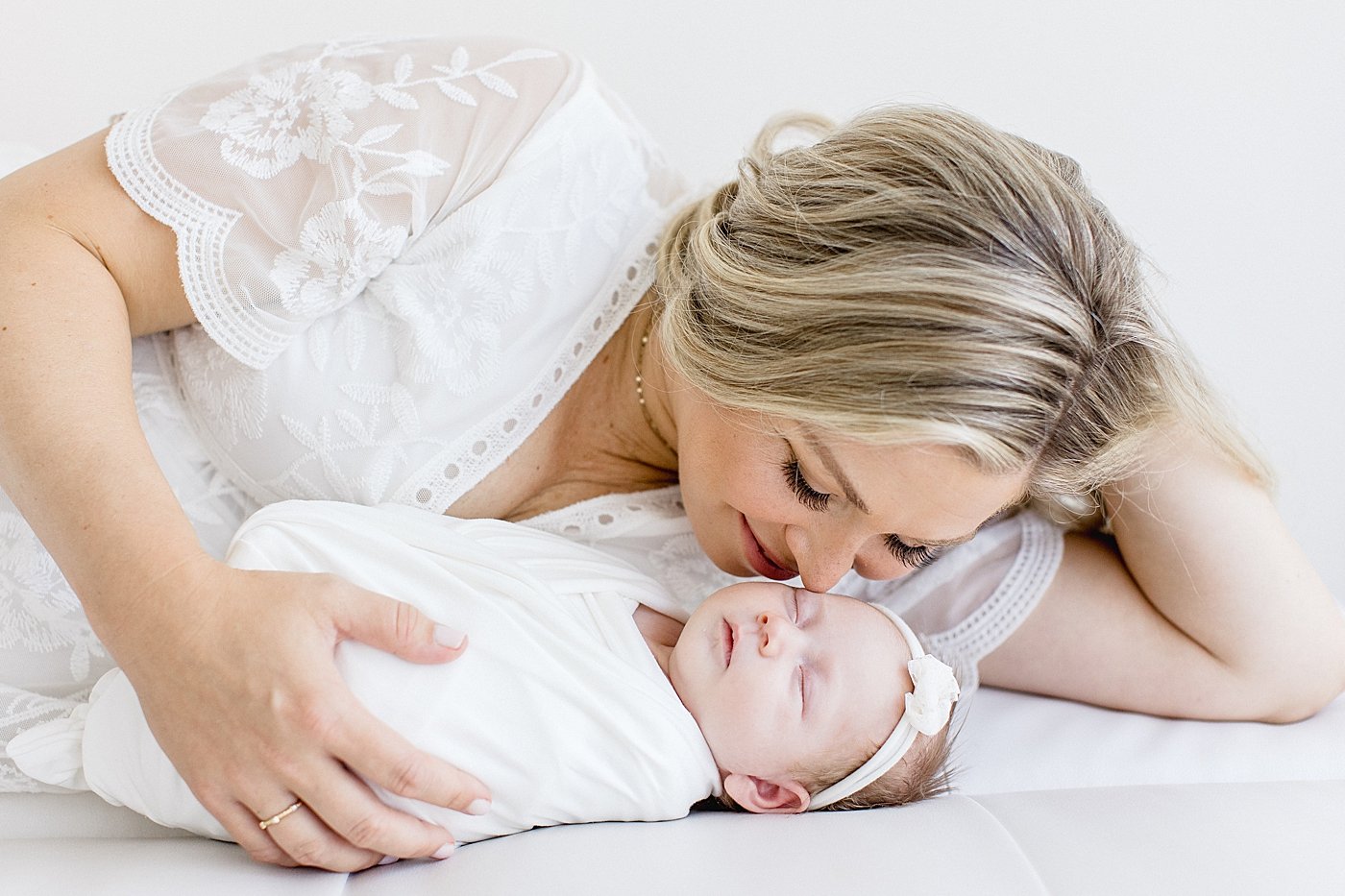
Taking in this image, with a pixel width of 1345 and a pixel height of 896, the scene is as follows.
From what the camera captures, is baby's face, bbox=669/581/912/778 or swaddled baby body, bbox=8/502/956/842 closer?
swaddled baby body, bbox=8/502/956/842

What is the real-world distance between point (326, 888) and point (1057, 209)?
1.11 metres

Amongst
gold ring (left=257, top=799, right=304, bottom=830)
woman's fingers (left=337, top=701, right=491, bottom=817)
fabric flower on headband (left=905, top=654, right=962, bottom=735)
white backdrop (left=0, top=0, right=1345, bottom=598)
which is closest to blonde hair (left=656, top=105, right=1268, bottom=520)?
fabric flower on headband (left=905, top=654, right=962, bottom=735)

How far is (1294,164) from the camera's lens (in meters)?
2.18

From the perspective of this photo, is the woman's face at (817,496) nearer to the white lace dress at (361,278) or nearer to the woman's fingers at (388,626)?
the white lace dress at (361,278)

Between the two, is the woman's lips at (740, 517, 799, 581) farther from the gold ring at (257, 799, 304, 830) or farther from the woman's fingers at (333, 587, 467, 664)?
the gold ring at (257, 799, 304, 830)

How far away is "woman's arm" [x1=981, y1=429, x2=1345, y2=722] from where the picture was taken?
1.56m

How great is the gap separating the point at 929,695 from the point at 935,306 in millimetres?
515

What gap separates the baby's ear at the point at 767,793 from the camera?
1.35 m

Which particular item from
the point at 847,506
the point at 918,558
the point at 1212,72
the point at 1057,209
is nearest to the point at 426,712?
the point at 847,506

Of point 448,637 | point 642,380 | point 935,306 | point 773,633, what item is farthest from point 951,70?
point 448,637

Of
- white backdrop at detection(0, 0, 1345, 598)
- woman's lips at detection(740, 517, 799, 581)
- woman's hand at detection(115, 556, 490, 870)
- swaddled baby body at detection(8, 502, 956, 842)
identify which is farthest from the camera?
white backdrop at detection(0, 0, 1345, 598)

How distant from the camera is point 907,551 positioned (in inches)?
52.5

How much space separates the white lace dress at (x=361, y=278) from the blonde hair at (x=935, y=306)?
205 millimetres

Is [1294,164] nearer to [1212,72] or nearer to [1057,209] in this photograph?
[1212,72]
